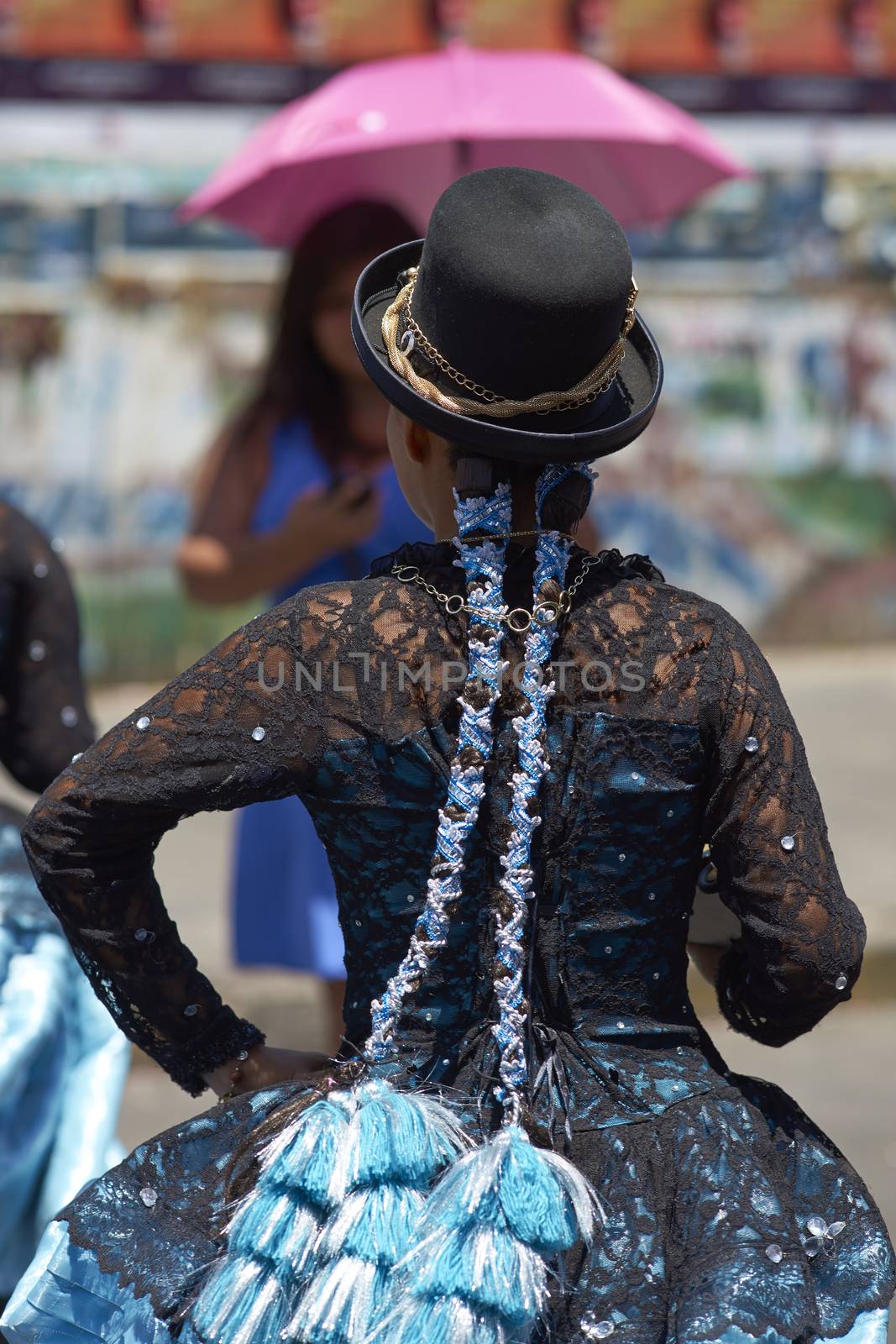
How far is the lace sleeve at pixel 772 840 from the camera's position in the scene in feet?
5.50


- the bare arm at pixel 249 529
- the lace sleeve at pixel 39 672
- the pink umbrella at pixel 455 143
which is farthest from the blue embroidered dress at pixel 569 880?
the pink umbrella at pixel 455 143

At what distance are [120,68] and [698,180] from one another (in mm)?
4383

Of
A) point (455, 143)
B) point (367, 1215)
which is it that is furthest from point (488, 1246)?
point (455, 143)

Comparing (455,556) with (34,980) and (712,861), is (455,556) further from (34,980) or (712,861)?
(34,980)

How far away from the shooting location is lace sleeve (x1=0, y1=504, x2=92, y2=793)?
8.84ft

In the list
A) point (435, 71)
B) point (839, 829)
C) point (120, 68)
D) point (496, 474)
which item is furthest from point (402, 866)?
point (120, 68)

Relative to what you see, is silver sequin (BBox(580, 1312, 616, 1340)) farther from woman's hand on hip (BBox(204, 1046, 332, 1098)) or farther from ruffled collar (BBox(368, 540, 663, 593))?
ruffled collar (BBox(368, 540, 663, 593))

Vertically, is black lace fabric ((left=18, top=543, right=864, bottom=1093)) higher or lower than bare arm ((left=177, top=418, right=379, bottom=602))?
higher

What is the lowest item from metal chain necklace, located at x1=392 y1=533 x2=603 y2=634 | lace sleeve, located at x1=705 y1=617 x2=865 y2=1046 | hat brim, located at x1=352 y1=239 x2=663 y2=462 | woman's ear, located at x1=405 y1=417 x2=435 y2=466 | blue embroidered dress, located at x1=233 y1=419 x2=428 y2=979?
blue embroidered dress, located at x1=233 y1=419 x2=428 y2=979

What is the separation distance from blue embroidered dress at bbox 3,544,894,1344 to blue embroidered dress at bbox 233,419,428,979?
58.9 inches

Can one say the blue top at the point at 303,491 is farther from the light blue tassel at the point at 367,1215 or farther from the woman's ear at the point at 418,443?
the light blue tassel at the point at 367,1215

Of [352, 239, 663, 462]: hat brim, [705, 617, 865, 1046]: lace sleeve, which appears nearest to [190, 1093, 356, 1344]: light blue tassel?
[705, 617, 865, 1046]: lace sleeve

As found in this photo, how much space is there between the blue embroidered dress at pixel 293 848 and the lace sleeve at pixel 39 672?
656 mm

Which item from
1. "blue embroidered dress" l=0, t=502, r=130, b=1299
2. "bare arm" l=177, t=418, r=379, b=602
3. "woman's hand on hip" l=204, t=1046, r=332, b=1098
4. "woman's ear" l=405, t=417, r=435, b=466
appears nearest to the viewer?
"woman's ear" l=405, t=417, r=435, b=466
